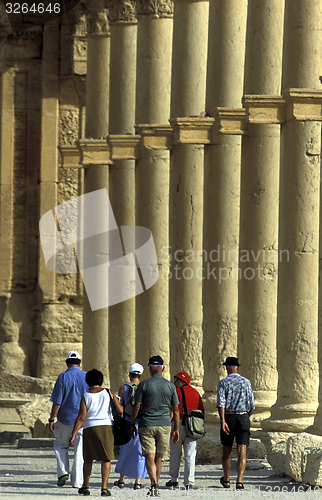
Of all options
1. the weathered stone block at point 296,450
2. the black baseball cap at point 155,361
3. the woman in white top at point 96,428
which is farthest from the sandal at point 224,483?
the black baseball cap at point 155,361

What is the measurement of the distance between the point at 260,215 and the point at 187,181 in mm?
3147

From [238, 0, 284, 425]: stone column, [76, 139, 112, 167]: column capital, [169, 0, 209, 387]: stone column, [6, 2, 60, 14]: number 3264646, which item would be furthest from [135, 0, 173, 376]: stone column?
[6, 2, 60, 14]: number 3264646

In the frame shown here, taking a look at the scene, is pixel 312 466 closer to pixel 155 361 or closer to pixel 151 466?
pixel 151 466

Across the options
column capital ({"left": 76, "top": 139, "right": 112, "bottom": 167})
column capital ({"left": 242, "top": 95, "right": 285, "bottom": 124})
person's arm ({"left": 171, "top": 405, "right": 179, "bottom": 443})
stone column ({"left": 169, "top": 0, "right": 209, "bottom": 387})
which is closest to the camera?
person's arm ({"left": 171, "top": 405, "right": 179, "bottom": 443})

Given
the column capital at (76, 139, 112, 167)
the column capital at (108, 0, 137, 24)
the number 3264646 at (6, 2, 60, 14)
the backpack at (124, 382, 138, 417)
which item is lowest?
the backpack at (124, 382, 138, 417)

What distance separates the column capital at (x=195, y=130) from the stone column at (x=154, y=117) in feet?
10.3

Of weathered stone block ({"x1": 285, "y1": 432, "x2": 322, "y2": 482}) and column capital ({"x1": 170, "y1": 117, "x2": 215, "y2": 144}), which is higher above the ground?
column capital ({"x1": 170, "y1": 117, "x2": 215, "y2": 144})

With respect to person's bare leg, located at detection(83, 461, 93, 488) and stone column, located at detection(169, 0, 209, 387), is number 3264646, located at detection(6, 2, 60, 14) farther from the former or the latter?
person's bare leg, located at detection(83, 461, 93, 488)

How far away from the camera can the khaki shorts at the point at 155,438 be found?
12109 mm

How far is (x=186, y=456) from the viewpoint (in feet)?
42.1

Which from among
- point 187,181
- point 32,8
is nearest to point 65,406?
point 187,181

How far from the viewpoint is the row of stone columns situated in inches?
588

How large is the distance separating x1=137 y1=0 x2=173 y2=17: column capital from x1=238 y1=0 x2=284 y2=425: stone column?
5063mm

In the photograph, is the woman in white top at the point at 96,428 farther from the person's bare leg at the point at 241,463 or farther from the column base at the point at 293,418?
the column base at the point at 293,418
